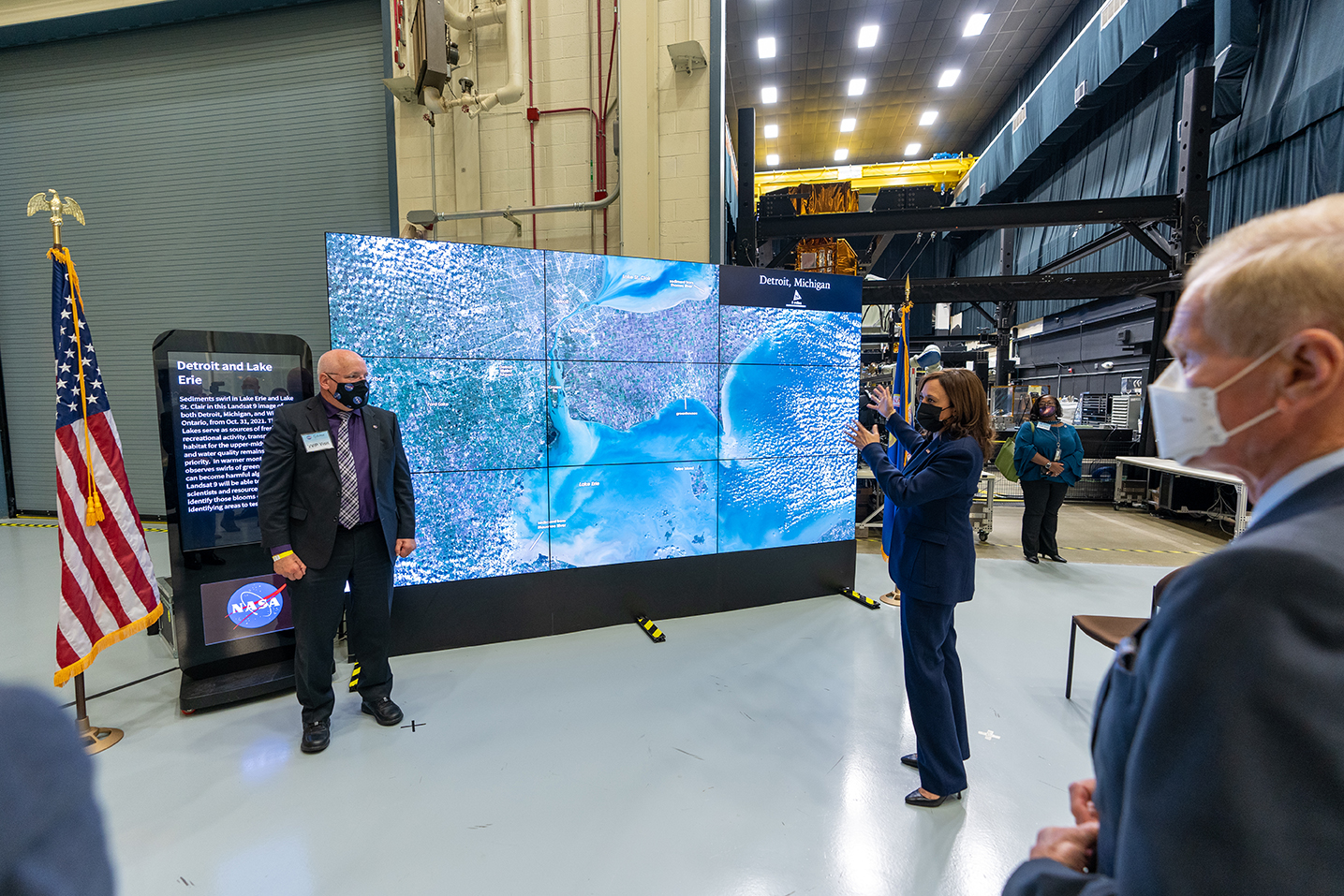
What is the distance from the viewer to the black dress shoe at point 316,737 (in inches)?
97.3

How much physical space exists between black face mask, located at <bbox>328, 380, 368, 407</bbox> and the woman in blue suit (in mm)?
2262

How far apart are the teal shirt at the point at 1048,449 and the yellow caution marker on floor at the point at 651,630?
12.9 feet

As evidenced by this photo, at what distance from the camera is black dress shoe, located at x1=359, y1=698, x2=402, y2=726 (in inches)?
105

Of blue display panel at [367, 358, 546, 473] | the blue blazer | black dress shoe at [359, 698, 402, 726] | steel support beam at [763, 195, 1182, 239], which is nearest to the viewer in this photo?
the blue blazer

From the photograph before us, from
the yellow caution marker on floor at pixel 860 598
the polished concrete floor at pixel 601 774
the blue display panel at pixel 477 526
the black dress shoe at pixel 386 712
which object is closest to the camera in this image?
the polished concrete floor at pixel 601 774

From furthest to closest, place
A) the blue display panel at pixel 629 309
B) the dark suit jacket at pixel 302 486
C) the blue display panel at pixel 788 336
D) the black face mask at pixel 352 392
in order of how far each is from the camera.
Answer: the blue display panel at pixel 788 336, the blue display panel at pixel 629 309, the black face mask at pixel 352 392, the dark suit jacket at pixel 302 486

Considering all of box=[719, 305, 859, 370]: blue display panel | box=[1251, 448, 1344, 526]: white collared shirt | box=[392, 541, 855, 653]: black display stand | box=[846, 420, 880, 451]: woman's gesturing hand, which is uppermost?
box=[719, 305, 859, 370]: blue display panel

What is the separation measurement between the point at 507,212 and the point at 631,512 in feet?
9.85

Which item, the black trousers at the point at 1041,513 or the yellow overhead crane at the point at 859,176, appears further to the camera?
the yellow overhead crane at the point at 859,176

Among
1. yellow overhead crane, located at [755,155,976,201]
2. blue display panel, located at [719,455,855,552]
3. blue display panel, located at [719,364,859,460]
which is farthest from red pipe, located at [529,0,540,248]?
yellow overhead crane, located at [755,155,976,201]

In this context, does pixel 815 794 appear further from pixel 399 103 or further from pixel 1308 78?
pixel 1308 78

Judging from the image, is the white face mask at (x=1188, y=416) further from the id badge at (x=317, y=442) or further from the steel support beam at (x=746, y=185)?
the steel support beam at (x=746, y=185)

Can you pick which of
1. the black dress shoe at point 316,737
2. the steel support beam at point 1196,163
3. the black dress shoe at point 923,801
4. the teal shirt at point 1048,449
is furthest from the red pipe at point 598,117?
the steel support beam at point 1196,163

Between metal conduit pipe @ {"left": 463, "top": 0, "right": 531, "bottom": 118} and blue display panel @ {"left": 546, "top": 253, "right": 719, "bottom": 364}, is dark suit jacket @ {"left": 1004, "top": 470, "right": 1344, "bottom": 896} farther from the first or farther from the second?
metal conduit pipe @ {"left": 463, "top": 0, "right": 531, "bottom": 118}
